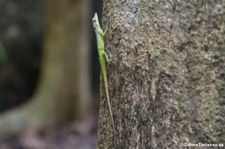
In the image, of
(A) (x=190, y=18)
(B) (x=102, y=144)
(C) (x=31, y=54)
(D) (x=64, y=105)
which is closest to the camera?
(A) (x=190, y=18)

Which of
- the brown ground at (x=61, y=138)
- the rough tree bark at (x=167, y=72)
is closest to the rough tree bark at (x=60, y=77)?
the brown ground at (x=61, y=138)

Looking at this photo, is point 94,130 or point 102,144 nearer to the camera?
point 102,144

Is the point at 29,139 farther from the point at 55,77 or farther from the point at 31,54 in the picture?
the point at 31,54

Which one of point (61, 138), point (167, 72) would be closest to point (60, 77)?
point (61, 138)

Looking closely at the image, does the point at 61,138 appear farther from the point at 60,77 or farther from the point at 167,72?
the point at 167,72

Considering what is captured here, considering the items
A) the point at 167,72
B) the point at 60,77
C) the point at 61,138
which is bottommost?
the point at 61,138

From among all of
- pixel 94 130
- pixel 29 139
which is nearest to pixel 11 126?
pixel 29 139
